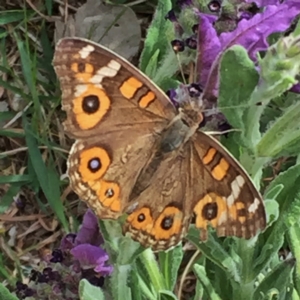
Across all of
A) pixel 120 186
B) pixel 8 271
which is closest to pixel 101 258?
pixel 120 186

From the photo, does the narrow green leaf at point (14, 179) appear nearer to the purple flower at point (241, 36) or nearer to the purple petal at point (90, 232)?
the purple petal at point (90, 232)

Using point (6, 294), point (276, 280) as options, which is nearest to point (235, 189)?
point (276, 280)

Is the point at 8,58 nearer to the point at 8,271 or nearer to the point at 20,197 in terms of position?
the point at 20,197

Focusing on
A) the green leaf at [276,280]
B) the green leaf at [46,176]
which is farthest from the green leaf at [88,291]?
the green leaf at [46,176]

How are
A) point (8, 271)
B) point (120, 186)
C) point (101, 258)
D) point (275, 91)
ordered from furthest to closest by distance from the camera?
1. point (8, 271)
2. point (101, 258)
3. point (120, 186)
4. point (275, 91)

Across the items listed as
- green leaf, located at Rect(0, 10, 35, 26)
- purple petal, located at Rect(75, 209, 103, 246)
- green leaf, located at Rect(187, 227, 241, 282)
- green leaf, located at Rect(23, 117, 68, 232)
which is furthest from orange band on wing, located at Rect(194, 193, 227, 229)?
green leaf, located at Rect(0, 10, 35, 26)

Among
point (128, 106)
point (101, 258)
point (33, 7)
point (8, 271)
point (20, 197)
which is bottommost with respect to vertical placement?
point (8, 271)

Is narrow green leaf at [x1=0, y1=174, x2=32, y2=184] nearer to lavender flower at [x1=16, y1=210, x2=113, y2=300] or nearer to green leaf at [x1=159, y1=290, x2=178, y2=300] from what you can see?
lavender flower at [x1=16, y1=210, x2=113, y2=300]
